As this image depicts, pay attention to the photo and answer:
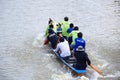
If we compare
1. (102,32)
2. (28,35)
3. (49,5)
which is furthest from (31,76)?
(49,5)

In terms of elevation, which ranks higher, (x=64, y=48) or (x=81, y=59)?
(x=64, y=48)

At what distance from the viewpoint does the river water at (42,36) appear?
17328 millimetres

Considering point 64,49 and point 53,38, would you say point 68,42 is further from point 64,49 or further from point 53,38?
point 64,49

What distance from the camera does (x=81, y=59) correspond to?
1584cm

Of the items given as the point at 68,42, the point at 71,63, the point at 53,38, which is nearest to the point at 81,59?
the point at 71,63

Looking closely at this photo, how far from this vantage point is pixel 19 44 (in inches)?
826

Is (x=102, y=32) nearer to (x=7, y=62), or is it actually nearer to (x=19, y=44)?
(x=19, y=44)

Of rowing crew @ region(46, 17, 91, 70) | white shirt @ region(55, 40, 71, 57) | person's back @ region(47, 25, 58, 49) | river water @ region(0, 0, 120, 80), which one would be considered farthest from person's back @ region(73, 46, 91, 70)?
person's back @ region(47, 25, 58, 49)

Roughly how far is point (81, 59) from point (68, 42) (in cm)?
316

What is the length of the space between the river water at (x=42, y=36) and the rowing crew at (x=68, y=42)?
2.40 feet

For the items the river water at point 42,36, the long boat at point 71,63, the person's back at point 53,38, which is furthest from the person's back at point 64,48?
the person's back at point 53,38

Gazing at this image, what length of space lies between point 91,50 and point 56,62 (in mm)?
2627

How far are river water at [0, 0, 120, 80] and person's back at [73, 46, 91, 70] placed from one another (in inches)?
27.6

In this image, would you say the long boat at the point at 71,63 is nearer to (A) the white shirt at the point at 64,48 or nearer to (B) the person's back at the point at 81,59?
(B) the person's back at the point at 81,59
